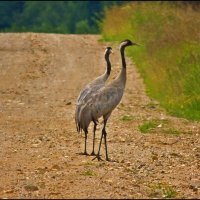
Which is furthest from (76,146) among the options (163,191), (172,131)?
(163,191)

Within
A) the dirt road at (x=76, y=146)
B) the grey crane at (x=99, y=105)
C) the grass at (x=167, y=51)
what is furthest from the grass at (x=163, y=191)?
the grass at (x=167, y=51)

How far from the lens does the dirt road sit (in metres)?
10.3

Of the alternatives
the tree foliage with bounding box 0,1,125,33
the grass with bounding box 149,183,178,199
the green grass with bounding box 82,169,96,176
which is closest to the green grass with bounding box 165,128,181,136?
the green grass with bounding box 82,169,96,176

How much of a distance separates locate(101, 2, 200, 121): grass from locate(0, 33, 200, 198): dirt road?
41cm

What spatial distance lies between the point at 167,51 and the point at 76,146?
9.35 meters

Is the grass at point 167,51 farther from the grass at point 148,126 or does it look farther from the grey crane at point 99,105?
the grey crane at point 99,105

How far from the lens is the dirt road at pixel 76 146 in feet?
33.7

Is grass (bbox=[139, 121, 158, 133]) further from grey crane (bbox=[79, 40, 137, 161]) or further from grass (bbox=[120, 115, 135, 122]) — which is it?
grey crane (bbox=[79, 40, 137, 161])

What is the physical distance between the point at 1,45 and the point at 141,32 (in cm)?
485

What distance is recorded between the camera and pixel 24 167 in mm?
11469

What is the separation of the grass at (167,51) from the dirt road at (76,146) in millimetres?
406

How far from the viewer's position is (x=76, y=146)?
13.4m

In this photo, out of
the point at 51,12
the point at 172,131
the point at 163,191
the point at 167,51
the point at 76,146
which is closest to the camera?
the point at 163,191

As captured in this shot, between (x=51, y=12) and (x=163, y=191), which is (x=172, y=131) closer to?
(x=163, y=191)
